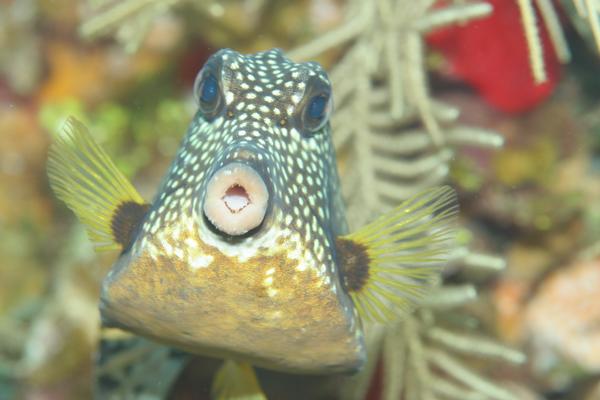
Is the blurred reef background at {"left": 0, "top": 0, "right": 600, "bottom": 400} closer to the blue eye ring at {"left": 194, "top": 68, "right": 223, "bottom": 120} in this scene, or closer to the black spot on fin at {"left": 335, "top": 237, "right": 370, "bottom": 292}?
the black spot on fin at {"left": 335, "top": 237, "right": 370, "bottom": 292}

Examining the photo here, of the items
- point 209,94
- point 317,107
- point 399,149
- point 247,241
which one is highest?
point 209,94

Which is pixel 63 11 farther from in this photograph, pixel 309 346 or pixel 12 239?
pixel 309 346

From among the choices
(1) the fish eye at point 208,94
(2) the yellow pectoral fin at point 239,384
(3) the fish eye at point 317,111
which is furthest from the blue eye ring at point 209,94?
(2) the yellow pectoral fin at point 239,384

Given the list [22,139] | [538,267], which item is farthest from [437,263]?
[22,139]

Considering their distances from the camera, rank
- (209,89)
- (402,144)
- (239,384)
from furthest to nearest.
Result: (402,144), (239,384), (209,89)

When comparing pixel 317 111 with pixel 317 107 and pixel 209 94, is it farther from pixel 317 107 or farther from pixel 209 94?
pixel 209 94

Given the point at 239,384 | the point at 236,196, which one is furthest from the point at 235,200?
the point at 239,384

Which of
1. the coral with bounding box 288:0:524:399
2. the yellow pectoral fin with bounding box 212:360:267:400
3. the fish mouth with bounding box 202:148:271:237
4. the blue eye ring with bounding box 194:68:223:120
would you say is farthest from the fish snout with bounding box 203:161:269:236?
the coral with bounding box 288:0:524:399

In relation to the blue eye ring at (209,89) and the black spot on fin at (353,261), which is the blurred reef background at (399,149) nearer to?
the black spot on fin at (353,261)
